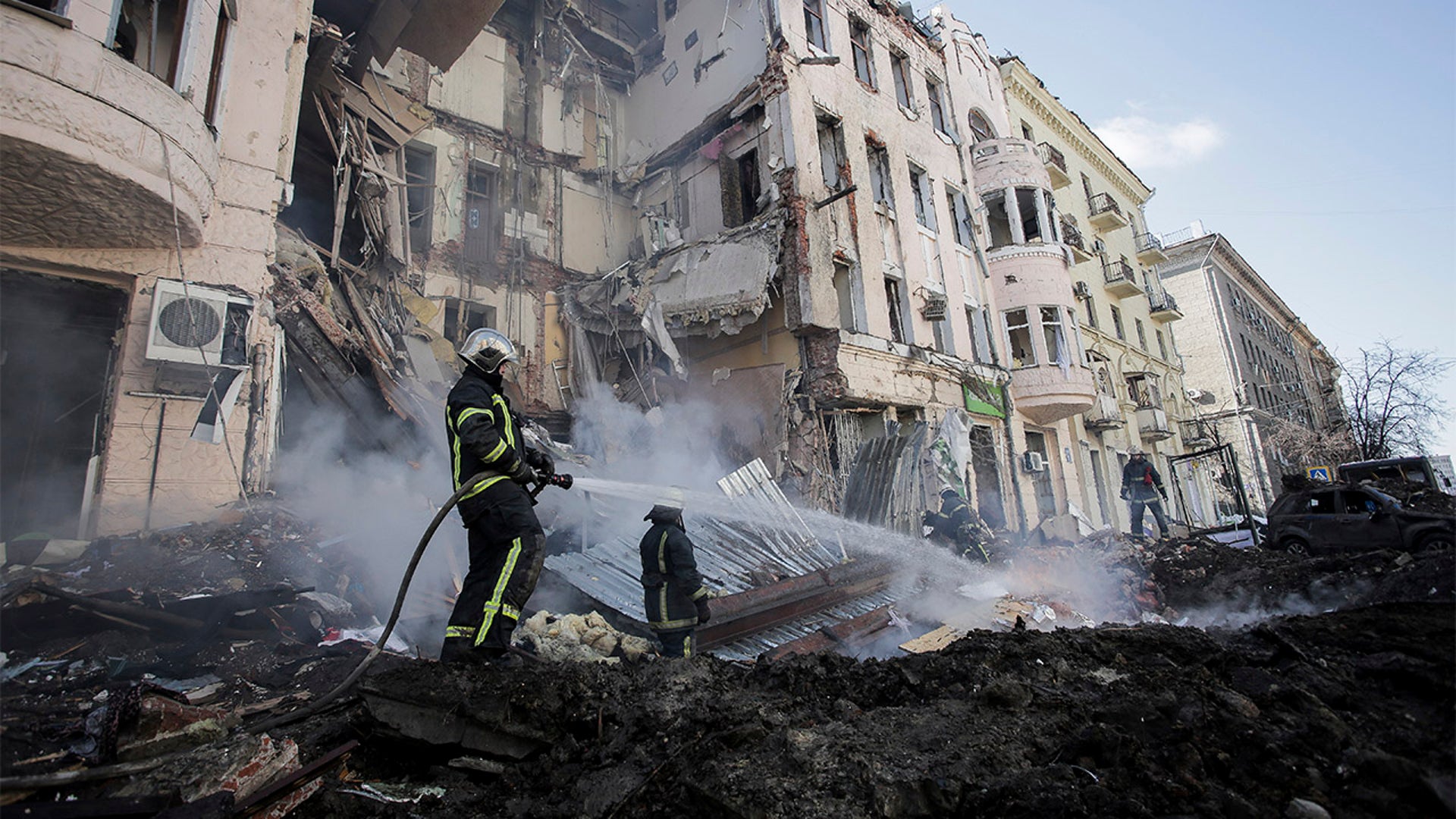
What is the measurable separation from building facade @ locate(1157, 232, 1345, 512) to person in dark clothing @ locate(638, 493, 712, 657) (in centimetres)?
2936

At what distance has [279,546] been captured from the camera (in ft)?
17.5

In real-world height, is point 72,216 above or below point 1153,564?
above

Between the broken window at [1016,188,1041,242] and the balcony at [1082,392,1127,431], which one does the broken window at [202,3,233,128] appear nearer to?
the broken window at [1016,188,1041,242]

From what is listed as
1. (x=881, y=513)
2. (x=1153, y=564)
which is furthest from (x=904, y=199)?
(x=1153, y=564)

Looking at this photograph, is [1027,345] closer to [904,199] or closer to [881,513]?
[904,199]

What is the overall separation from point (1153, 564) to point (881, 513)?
3.96m

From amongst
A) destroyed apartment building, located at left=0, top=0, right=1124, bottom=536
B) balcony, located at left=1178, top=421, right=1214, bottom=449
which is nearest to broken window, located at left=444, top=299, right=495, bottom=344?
destroyed apartment building, located at left=0, top=0, right=1124, bottom=536

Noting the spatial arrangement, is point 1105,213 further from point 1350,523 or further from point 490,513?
point 490,513

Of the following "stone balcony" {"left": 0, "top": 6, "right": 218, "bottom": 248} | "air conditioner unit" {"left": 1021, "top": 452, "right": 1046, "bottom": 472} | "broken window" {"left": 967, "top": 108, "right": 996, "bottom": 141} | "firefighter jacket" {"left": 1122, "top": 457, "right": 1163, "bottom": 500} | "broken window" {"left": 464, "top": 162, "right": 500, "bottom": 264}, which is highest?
"broken window" {"left": 967, "top": 108, "right": 996, "bottom": 141}

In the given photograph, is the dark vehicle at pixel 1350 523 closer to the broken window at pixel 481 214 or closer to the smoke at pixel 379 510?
the smoke at pixel 379 510

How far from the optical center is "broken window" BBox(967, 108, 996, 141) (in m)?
19.2

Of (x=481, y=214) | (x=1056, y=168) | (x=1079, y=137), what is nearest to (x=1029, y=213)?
(x=1056, y=168)

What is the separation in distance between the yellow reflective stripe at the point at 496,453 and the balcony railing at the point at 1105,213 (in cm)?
2708

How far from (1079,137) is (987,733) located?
28.9 meters
